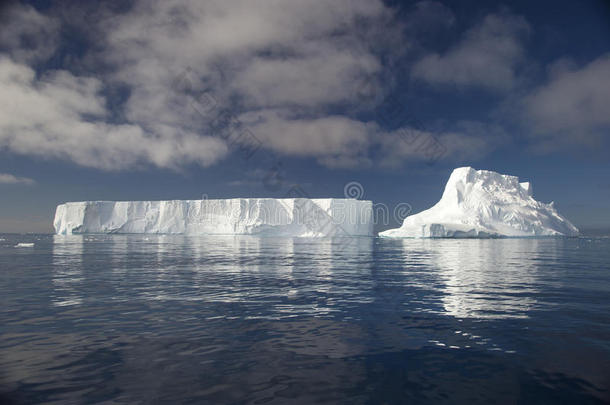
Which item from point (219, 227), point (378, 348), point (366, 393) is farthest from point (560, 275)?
point (219, 227)

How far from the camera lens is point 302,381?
17.9 ft

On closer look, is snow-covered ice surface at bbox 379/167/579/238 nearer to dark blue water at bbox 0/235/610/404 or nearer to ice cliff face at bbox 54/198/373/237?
ice cliff face at bbox 54/198/373/237

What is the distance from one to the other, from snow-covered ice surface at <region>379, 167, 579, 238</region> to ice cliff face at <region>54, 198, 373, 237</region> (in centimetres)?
1093

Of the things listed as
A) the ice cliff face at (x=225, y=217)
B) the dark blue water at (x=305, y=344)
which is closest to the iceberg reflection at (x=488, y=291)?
the dark blue water at (x=305, y=344)

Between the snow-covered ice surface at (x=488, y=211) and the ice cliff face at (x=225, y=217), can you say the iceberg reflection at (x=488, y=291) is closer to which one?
the snow-covered ice surface at (x=488, y=211)

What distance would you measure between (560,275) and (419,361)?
14861 mm

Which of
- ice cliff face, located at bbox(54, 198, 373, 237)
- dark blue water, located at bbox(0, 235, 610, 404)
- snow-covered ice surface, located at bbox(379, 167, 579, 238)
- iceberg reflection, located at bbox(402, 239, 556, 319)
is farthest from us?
ice cliff face, located at bbox(54, 198, 373, 237)

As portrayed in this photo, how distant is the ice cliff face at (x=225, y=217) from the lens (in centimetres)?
8706

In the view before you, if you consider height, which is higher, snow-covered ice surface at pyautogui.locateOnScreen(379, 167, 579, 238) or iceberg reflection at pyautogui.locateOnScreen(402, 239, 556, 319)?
snow-covered ice surface at pyautogui.locateOnScreen(379, 167, 579, 238)

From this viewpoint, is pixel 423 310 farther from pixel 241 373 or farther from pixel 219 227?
pixel 219 227

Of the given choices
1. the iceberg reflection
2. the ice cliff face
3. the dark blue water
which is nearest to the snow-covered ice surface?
the ice cliff face

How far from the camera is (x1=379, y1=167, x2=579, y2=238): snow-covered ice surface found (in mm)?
72812

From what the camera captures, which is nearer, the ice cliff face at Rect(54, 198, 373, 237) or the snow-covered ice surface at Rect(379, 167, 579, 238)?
the snow-covered ice surface at Rect(379, 167, 579, 238)

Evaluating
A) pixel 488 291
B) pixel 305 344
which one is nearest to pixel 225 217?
pixel 488 291
